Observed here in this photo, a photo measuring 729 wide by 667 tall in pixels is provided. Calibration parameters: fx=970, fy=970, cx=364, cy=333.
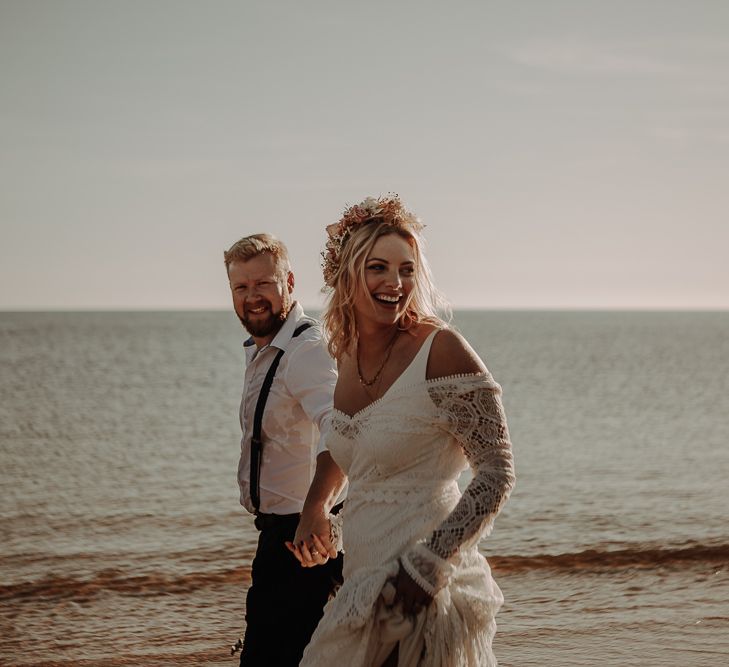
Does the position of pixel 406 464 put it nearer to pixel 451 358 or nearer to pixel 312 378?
pixel 451 358

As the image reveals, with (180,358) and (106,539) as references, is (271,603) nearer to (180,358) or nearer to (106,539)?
(106,539)

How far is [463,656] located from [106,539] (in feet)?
28.1

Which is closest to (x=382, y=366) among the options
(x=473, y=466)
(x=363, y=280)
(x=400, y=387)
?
(x=400, y=387)

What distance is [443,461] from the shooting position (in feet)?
8.97

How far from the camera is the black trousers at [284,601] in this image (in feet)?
12.1

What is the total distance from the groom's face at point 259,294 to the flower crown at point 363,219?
80 centimetres

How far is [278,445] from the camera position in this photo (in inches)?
150

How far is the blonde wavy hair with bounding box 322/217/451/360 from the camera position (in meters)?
2.89

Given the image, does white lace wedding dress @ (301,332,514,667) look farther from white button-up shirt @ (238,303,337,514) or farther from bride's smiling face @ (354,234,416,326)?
white button-up shirt @ (238,303,337,514)

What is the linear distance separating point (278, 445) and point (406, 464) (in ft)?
3.84

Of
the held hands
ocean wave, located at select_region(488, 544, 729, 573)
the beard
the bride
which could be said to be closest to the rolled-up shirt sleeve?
the beard

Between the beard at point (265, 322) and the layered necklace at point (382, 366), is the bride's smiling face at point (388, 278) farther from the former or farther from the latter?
the beard at point (265, 322)

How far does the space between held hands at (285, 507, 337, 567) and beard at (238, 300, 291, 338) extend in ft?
2.97

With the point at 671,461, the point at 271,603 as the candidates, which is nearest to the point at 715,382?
the point at 671,461
